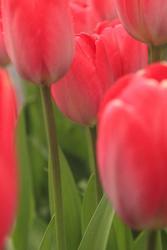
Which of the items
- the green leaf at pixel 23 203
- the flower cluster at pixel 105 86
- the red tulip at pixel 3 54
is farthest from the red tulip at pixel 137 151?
the green leaf at pixel 23 203

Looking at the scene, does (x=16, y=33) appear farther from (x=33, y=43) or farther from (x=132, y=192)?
(x=132, y=192)

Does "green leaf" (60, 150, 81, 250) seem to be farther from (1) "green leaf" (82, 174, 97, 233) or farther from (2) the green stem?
(2) the green stem

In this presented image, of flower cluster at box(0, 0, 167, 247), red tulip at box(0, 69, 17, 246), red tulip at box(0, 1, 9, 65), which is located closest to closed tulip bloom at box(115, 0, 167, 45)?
flower cluster at box(0, 0, 167, 247)

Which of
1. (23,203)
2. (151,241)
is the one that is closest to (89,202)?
(23,203)

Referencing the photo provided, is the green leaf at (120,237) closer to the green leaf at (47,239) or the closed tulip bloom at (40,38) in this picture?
the green leaf at (47,239)

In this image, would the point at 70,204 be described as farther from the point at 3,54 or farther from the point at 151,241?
the point at 151,241

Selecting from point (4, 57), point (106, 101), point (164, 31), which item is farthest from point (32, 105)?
point (106, 101)
